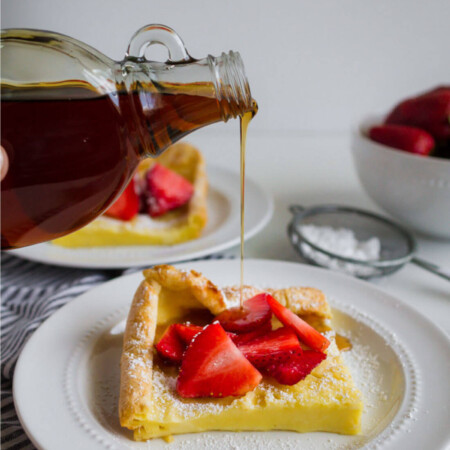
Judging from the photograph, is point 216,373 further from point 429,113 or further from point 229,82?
point 429,113

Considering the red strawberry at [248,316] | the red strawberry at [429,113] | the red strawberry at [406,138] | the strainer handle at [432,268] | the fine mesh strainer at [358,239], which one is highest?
the red strawberry at [429,113]

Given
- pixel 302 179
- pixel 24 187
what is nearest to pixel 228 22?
pixel 302 179

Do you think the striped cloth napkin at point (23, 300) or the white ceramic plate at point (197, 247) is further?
the white ceramic plate at point (197, 247)

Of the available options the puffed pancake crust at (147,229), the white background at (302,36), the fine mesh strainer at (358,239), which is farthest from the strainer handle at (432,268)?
the white background at (302,36)

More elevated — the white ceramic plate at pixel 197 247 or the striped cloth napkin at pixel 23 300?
the white ceramic plate at pixel 197 247

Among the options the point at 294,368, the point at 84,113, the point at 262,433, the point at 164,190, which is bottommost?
the point at 262,433

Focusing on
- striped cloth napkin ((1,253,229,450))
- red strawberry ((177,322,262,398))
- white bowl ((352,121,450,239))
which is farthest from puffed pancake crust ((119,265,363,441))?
white bowl ((352,121,450,239))

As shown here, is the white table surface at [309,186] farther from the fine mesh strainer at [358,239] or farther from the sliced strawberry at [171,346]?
the sliced strawberry at [171,346]

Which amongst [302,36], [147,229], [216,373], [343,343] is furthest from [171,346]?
[302,36]
